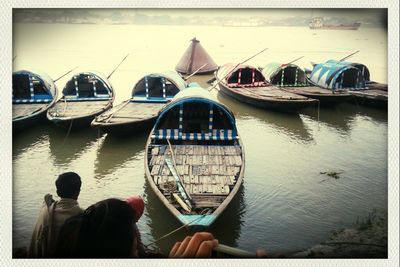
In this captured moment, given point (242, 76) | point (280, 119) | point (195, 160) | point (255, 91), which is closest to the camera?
point (195, 160)

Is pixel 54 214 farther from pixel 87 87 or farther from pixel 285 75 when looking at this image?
pixel 285 75

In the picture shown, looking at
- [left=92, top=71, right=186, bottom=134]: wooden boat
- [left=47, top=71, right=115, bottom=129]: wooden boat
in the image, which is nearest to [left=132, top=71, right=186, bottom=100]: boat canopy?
[left=92, top=71, right=186, bottom=134]: wooden boat

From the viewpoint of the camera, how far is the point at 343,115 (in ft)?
44.2

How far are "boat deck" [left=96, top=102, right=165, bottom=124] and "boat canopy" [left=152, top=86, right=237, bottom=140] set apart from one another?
172cm

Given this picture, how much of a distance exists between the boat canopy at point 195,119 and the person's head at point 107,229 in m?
4.27

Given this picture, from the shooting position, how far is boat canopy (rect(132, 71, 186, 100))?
477 inches

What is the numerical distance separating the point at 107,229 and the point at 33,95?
9433 mm

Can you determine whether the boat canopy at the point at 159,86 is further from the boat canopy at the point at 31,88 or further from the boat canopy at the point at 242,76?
the boat canopy at the point at 242,76

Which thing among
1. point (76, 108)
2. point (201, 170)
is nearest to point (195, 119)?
point (201, 170)

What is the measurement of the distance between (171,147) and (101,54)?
17.3 m

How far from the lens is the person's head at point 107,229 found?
12.4ft

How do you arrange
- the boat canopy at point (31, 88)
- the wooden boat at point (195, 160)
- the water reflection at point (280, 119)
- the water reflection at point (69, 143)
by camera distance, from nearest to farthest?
the wooden boat at point (195, 160) → the water reflection at point (69, 143) → the boat canopy at point (31, 88) → the water reflection at point (280, 119)

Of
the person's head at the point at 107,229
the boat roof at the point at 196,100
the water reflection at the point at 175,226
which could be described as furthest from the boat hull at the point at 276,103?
the person's head at the point at 107,229
